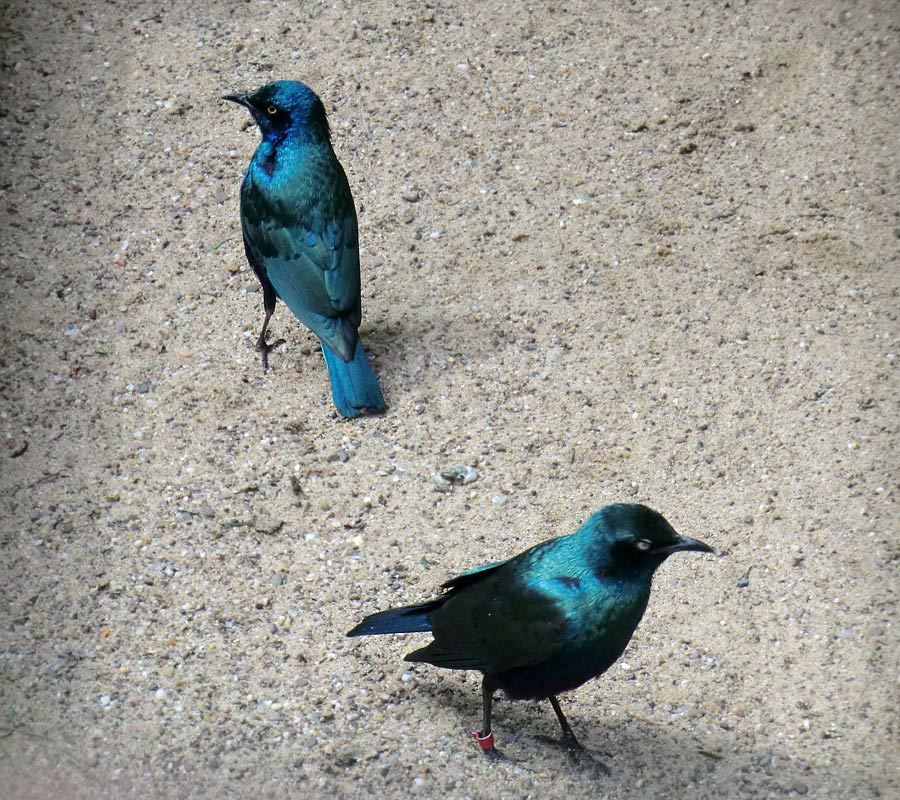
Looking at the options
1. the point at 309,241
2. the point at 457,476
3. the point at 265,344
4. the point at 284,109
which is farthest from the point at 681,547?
the point at 284,109

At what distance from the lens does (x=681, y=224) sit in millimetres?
6742

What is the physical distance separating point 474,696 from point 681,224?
340 centimetres

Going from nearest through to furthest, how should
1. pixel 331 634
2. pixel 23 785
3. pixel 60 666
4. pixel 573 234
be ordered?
1. pixel 23 785
2. pixel 60 666
3. pixel 331 634
4. pixel 573 234

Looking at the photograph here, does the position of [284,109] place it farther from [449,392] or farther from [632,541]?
[632,541]

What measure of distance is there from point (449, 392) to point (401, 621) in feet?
5.98

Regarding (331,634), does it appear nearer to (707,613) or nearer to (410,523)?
(410,523)

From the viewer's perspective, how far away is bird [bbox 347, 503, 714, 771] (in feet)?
12.4

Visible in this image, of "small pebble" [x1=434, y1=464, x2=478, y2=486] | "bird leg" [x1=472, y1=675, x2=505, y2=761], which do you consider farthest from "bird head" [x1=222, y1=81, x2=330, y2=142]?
"bird leg" [x1=472, y1=675, x2=505, y2=761]

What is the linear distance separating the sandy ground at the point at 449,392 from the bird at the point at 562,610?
344 millimetres

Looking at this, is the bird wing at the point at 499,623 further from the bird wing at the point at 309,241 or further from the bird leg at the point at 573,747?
the bird wing at the point at 309,241

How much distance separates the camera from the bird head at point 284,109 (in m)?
5.77

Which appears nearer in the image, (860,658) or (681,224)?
(860,658)

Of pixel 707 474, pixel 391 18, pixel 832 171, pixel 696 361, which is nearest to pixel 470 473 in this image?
pixel 707 474

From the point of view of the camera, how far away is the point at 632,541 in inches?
148
